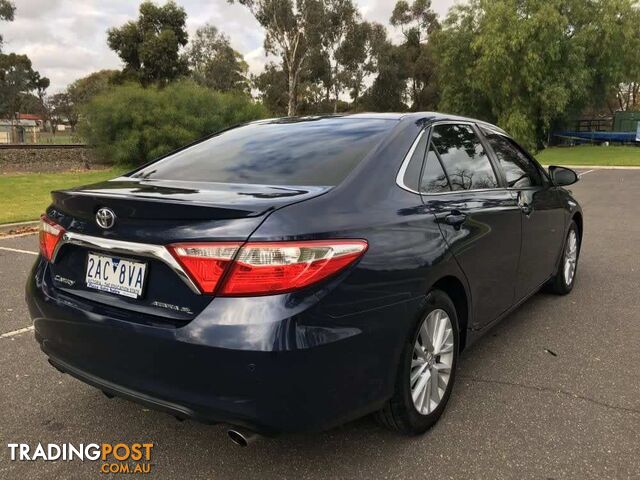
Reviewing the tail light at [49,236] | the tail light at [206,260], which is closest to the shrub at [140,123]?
the tail light at [49,236]

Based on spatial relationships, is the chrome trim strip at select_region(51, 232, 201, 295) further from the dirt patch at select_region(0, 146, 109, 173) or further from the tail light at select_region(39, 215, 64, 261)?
the dirt patch at select_region(0, 146, 109, 173)

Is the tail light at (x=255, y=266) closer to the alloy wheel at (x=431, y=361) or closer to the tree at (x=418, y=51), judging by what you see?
the alloy wheel at (x=431, y=361)

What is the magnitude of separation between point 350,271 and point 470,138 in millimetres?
1823

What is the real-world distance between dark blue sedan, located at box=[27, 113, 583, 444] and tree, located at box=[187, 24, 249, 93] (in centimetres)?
5851

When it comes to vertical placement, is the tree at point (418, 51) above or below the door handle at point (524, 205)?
above

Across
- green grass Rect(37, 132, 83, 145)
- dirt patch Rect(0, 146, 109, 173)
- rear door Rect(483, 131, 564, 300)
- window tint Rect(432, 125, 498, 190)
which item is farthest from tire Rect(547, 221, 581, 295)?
green grass Rect(37, 132, 83, 145)

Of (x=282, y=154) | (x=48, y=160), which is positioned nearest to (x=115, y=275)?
(x=282, y=154)

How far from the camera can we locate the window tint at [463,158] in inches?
124

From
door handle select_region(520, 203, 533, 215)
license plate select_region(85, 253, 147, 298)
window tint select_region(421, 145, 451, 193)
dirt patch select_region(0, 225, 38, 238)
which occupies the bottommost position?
dirt patch select_region(0, 225, 38, 238)

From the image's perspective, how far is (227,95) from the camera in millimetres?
29328

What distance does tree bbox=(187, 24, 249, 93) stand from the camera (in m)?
59.1

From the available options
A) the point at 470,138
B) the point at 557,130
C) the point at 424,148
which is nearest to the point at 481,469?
the point at 424,148

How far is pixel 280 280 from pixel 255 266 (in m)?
0.10

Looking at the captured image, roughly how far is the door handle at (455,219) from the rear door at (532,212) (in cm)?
95
